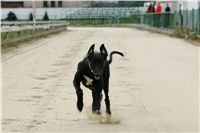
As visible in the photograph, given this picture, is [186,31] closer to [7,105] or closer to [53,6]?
[7,105]

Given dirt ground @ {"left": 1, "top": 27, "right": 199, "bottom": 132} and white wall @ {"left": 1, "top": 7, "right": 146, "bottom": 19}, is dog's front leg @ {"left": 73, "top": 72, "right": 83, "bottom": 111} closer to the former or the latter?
dirt ground @ {"left": 1, "top": 27, "right": 199, "bottom": 132}

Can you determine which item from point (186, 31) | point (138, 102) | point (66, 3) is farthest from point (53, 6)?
point (138, 102)

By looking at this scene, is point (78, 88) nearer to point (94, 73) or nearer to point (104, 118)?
point (94, 73)

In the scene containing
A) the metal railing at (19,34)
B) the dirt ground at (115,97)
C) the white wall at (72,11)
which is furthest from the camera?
the white wall at (72,11)

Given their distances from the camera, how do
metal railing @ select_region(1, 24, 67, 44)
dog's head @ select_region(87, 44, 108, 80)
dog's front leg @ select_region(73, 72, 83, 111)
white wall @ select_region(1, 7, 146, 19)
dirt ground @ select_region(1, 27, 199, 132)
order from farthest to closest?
white wall @ select_region(1, 7, 146, 19) < metal railing @ select_region(1, 24, 67, 44) < dirt ground @ select_region(1, 27, 199, 132) < dog's front leg @ select_region(73, 72, 83, 111) < dog's head @ select_region(87, 44, 108, 80)

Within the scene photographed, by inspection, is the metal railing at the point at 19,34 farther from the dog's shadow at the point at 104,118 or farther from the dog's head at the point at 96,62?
the dog's head at the point at 96,62

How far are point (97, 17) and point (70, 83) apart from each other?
236ft

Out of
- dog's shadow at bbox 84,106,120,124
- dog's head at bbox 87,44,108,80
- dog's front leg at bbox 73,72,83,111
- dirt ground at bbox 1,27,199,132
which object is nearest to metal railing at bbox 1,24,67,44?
dirt ground at bbox 1,27,199,132

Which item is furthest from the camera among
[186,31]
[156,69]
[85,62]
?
[186,31]

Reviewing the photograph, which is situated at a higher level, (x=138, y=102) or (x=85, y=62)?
(x=85, y=62)

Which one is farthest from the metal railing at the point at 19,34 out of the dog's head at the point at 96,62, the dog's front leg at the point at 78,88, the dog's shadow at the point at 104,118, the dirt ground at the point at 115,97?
the dog's head at the point at 96,62

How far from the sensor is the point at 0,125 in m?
7.43

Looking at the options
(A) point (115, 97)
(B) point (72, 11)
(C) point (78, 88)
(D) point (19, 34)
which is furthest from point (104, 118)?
(B) point (72, 11)

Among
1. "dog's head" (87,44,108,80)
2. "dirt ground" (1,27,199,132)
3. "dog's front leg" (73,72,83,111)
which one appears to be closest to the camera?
"dog's head" (87,44,108,80)
